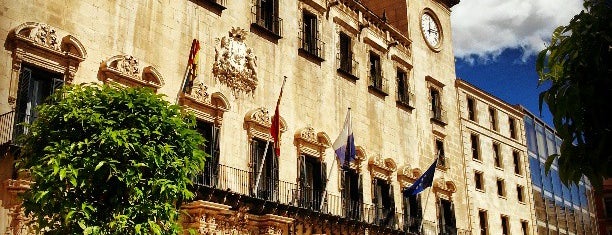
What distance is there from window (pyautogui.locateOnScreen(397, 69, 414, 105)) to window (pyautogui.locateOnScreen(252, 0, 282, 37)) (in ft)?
29.8

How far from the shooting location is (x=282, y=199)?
79.3 feet

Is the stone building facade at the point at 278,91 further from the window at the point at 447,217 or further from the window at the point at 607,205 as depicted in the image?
the window at the point at 607,205

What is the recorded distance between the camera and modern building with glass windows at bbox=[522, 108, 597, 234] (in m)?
44.2

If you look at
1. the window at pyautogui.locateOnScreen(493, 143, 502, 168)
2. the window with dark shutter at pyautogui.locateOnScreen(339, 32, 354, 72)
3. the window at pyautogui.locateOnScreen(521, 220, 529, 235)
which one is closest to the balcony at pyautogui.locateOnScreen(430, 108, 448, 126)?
the window at pyautogui.locateOnScreen(493, 143, 502, 168)

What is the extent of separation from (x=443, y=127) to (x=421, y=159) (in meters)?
3.45

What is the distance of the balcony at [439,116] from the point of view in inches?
1391

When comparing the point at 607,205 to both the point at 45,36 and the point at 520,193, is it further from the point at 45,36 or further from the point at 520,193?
the point at 45,36

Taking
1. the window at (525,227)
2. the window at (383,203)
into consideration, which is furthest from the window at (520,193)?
the window at (383,203)

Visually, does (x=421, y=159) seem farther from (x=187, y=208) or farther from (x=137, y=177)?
(x=137, y=177)

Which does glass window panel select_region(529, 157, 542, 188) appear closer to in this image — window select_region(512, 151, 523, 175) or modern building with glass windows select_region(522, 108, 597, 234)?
modern building with glass windows select_region(522, 108, 597, 234)

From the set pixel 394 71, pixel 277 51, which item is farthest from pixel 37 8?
pixel 394 71

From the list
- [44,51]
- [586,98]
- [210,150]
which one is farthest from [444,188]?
[586,98]

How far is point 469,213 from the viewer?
119ft

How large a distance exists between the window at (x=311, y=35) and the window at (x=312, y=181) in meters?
4.56
